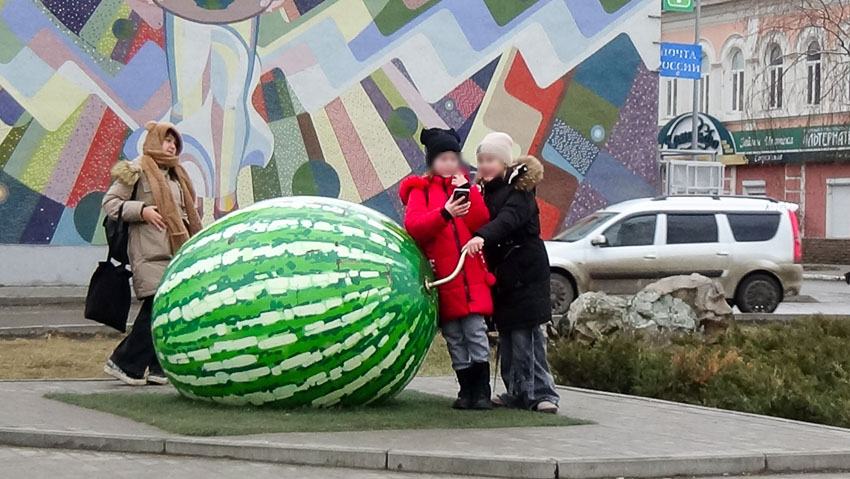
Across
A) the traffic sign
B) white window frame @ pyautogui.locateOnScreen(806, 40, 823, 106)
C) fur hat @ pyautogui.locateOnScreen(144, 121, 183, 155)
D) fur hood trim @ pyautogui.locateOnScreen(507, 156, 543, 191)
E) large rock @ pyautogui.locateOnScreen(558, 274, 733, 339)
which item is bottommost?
large rock @ pyautogui.locateOnScreen(558, 274, 733, 339)

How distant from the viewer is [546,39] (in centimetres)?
2498

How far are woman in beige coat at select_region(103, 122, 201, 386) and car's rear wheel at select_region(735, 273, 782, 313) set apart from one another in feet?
38.9

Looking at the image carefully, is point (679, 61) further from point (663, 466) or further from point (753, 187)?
point (753, 187)

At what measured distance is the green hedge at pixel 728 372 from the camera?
9.60 meters

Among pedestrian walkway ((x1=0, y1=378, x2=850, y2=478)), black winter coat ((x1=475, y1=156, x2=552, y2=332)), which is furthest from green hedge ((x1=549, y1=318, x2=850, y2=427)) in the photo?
black winter coat ((x1=475, y1=156, x2=552, y2=332))

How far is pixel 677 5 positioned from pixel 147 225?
18.5 metres

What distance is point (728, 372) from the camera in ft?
33.7

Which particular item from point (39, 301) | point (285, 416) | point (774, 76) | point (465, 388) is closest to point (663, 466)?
point (465, 388)

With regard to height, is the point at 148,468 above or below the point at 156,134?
below

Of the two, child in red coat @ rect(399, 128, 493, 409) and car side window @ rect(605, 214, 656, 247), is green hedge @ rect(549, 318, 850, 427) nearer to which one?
child in red coat @ rect(399, 128, 493, 409)

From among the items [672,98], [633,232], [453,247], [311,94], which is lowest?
[453,247]

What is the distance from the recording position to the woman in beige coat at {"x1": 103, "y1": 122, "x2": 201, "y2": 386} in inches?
387

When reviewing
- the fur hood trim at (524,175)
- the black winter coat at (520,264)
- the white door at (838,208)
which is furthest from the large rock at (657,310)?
the white door at (838,208)

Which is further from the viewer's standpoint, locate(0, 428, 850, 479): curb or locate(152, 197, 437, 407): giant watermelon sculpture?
locate(152, 197, 437, 407): giant watermelon sculpture
